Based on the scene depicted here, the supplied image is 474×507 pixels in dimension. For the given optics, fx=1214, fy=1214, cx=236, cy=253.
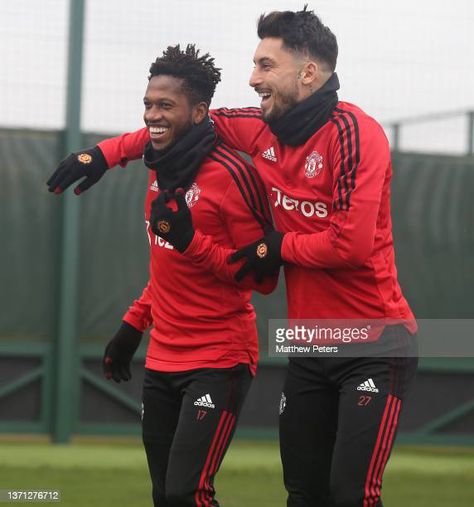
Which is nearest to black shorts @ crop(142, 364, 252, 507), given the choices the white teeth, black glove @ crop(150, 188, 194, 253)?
black glove @ crop(150, 188, 194, 253)

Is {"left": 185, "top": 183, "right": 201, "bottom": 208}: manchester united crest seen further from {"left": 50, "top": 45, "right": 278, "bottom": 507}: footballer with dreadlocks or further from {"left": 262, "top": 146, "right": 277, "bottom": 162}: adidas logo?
{"left": 262, "top": 146, "right": 277, "bottom": 162}: adidas logo

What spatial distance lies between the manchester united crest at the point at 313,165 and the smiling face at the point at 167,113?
60cm

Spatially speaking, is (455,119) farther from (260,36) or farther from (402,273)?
(260,36)

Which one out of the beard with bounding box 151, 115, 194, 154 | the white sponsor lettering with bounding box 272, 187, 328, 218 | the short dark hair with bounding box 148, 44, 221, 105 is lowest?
the white sponsor lettering with bounding box 272, 187, 328, 218

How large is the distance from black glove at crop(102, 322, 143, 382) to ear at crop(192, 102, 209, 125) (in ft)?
3.07

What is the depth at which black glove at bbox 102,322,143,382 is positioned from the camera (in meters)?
5.08

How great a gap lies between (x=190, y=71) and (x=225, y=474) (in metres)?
3.38

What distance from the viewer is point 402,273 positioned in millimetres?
8617

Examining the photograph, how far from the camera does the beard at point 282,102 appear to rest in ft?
14.4

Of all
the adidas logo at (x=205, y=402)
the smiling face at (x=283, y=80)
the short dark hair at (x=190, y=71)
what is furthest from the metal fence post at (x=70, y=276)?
the smiling face at (x=283, y=80)

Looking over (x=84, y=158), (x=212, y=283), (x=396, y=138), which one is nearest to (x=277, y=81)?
(x=212, y=283)

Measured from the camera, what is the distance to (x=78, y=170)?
489 cm

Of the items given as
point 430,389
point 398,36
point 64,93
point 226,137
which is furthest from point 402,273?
point 226,137

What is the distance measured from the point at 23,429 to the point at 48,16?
2.77 metres
